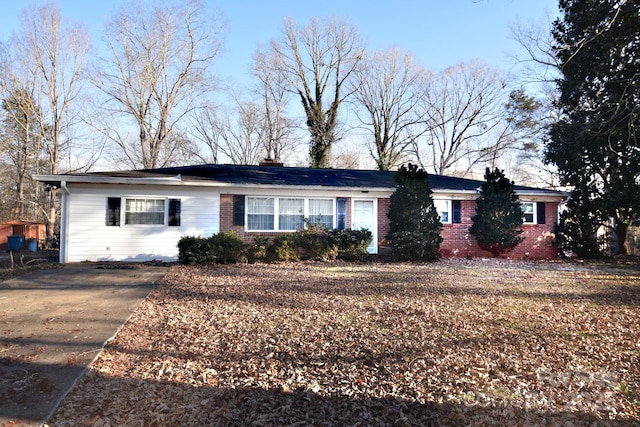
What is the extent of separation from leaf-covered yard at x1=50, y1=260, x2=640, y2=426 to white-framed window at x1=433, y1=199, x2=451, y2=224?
285 inches

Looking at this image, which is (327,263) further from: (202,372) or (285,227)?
(202,372)

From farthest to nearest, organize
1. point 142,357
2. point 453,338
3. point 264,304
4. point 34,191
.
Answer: point 34,191 < point 264,304 < point 453,338 < point 142,357

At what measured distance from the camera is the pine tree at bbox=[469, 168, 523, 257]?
13312 mm

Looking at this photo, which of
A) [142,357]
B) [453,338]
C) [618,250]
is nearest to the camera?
[142,357]

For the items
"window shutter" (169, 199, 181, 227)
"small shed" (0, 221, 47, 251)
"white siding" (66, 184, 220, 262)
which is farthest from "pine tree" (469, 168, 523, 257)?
"small shed" (0, 221, 47, 251)

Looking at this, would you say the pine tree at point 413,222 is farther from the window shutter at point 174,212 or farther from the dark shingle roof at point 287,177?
the window shutter at point 174,212

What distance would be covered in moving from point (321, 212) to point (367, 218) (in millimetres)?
1739

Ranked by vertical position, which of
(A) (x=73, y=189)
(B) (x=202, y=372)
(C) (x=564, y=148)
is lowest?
(B) (x=202, y=372)

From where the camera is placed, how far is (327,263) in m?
11.2

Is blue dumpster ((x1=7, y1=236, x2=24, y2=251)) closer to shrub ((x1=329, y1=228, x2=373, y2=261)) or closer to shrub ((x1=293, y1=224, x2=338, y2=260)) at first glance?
shrub ((x1=293, y1=224, x2=338, y2=260))

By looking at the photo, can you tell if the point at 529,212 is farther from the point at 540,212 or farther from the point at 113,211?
the point at 113,211

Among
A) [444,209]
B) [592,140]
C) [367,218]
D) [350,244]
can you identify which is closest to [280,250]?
[350,244]

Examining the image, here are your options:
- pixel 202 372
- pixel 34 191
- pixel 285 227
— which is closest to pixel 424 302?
pixel 202 372

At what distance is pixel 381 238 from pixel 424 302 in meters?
7.42
